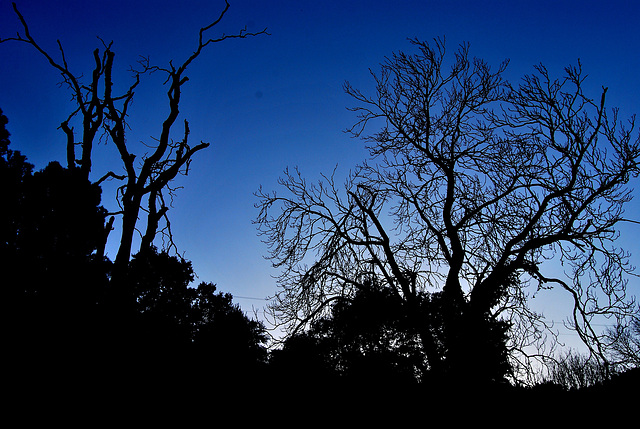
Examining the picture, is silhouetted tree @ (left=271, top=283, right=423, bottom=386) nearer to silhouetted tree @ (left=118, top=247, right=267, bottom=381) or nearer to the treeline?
the treeline

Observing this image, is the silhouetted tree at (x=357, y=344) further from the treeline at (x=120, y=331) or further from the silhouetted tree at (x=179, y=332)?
the silhouetted tree at (x=179, y=332)

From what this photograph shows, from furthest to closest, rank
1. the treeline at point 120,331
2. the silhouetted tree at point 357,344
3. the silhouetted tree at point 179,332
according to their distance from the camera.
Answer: the silhouetted tree at point 357,344 → the silhouetted tree at point 179,332 → the treeline at point 120,331

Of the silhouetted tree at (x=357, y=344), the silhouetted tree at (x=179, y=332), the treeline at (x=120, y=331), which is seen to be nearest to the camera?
the treeline at (x=120, y=331)

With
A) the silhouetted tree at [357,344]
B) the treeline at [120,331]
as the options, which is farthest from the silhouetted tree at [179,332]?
the silhouetted tree at [357,344]

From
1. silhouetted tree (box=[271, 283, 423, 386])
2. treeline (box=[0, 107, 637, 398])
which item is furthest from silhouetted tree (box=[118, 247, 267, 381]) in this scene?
silhouetted tree (box=[271, 283, 423, 386])

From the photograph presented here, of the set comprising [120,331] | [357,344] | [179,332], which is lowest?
[120,331]

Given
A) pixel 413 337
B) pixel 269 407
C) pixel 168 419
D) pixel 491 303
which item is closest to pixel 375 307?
pixel 413 337

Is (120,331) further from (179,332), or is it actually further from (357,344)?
(179,332)

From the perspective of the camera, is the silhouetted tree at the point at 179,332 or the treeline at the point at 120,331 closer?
the treeline at the point at 120,331

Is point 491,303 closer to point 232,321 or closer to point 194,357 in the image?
point 194,357

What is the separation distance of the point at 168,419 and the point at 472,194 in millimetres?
8256

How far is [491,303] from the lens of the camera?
27.2 ft

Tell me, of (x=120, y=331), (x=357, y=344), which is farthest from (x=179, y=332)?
(x=120, y=331)

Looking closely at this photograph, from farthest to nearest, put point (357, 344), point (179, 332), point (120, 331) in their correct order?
point (179, 332), point (357, 344), point (120, 331)
